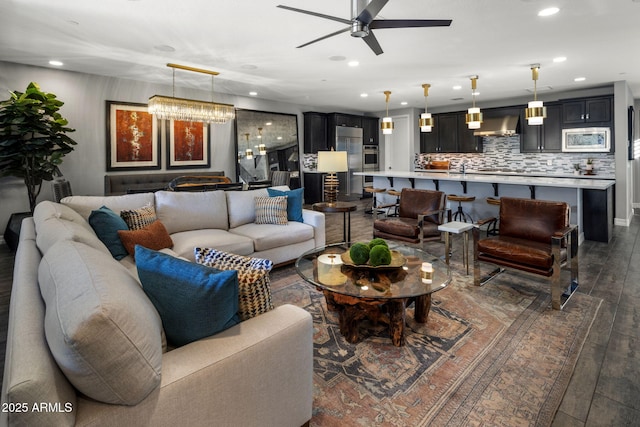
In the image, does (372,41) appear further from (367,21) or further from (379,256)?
(379,256)

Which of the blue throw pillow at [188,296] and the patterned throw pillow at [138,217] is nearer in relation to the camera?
the blue throw pillow at [188,296]

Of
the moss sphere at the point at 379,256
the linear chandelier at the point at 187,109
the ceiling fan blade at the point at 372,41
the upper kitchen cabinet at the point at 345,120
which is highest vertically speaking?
the upper kitchen cabinet at the point at 345,120

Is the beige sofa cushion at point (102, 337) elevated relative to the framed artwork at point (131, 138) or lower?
lower

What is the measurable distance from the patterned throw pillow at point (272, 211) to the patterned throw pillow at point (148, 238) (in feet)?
3.81

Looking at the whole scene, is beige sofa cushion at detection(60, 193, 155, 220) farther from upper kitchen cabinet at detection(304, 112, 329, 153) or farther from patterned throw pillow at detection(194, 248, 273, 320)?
upper kitchen cabinet at detection(304, 112, 329, 153)

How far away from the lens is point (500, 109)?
26.8 feet

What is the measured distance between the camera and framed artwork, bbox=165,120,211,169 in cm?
668

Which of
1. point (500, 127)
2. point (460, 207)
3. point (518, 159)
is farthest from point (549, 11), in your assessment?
point (518, 159)

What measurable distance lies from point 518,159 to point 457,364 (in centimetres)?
748

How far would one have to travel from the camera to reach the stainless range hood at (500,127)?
778 cm

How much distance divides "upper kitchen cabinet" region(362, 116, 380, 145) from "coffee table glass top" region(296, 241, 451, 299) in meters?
7.63

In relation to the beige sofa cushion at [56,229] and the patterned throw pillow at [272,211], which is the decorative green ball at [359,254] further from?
the patterned throw pillow at [272,211]

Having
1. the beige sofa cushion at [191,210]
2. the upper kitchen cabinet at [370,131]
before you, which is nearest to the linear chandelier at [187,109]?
the beige sofa cushion at [191,210]

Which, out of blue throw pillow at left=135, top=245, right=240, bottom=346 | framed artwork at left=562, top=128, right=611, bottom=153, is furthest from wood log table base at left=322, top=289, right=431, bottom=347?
framed artwork at left=562, top=128, right=611, bottom=153
